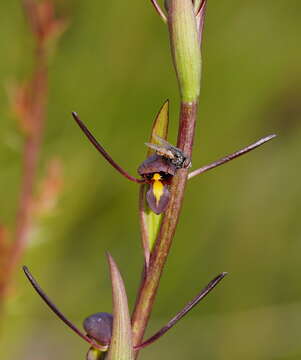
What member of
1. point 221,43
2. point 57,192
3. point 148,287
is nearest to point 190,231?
point 221,43

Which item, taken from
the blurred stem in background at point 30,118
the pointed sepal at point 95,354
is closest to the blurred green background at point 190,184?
the blurred stem in background at point 30,118

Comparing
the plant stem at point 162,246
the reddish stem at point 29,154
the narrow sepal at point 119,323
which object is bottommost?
the narrow sepal at point 119,323

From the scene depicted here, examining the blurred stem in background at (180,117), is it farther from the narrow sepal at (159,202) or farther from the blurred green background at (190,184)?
the blurred green background at (190,184)

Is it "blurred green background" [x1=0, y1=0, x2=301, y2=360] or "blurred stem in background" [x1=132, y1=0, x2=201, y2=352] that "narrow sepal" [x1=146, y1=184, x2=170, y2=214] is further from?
"blurred green background" [x1=0, y1=0, x2=301, y2=360]

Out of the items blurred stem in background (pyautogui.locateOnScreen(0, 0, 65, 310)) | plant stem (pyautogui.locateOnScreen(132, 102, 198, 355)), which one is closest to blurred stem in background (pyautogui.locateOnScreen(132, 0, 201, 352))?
plant stem (pyautogui.locateOnScreen(132, 102, 198, 355))

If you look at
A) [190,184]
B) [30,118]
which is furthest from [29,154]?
[190,184]

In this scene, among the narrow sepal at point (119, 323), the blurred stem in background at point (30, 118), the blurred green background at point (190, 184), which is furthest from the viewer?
the blurred green background at point (190, 184)

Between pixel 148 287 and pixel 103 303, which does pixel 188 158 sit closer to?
pixel 148 287
